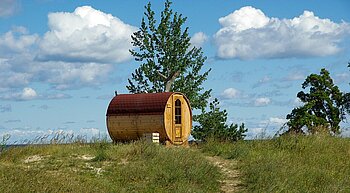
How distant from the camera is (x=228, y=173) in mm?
20609

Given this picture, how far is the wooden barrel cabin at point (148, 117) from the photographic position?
2800cm

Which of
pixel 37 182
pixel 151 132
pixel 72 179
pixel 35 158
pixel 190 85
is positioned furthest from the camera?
pixel 190 85

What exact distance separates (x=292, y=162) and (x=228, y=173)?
3000 millimetres

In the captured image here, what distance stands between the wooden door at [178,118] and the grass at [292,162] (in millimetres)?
3632

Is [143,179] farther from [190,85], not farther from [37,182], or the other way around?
[190,85]

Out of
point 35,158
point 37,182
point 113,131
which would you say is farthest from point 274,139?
point 37,182

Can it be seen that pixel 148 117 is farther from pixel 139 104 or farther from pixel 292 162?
pixel 292 162

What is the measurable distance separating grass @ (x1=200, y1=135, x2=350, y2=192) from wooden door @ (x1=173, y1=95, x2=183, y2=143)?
3632 millimetres

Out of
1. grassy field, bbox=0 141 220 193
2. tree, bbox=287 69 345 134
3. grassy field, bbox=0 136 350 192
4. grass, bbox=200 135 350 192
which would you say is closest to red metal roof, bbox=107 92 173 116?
grass, bbox=200 135 350 192

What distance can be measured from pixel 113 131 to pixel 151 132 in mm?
2047

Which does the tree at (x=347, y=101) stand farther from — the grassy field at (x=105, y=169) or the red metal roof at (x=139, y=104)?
the grassy field at (x=105, y=169)

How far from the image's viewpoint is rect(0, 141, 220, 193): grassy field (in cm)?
1605

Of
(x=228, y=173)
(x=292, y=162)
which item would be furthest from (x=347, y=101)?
(x=228, y=173)

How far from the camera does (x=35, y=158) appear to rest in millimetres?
21578
